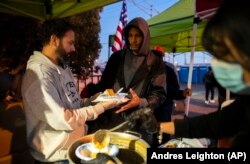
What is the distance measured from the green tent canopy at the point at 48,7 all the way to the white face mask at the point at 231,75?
10.4ft

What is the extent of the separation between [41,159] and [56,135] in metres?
0.20

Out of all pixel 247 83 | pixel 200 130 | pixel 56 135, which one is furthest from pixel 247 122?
pixel 56 135

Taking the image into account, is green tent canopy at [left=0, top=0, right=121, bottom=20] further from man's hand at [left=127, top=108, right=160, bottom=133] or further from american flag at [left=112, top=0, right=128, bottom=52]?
man's hand at [left=127, top=108, right=160, bottom=133]

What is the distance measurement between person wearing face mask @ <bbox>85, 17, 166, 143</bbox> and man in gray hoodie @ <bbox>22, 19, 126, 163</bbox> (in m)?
0.47

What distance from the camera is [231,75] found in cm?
Result: 100

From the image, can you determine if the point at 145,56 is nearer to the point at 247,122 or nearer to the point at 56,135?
the point at 56,135

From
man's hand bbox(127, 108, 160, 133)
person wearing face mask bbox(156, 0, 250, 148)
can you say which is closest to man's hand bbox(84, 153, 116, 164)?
man's hand bbox(127, 108, 160, 133)

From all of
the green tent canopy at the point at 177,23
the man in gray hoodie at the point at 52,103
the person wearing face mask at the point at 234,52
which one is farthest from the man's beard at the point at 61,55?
the green tent canopy at the point at 177,23

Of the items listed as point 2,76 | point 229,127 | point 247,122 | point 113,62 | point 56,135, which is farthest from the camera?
point 113,62

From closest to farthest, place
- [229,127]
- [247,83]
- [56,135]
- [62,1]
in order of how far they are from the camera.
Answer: [247,83] → [229,127] → [56,135] → [62,1]

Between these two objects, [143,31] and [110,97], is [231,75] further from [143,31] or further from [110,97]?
[143,31]

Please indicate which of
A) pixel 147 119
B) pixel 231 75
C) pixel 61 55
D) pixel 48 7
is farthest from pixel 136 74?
pixel 48 7

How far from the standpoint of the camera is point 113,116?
2475 mm

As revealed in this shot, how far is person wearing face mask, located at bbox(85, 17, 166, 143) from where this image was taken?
8.09ft
